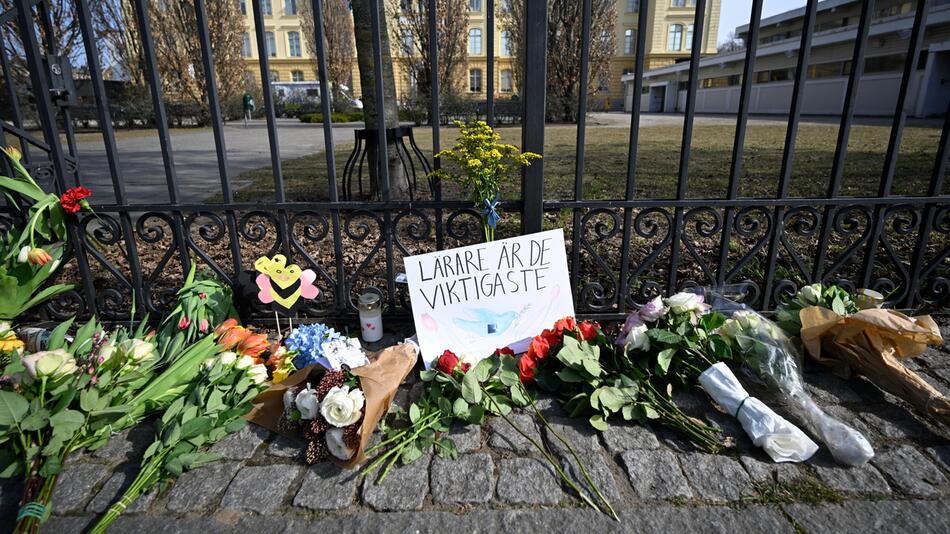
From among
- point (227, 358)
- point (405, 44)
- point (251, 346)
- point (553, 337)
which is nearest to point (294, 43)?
point (405, 44)

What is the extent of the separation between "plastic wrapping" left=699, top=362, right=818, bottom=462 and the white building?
14542 mm

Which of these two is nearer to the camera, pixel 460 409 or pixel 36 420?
pixel 36 420

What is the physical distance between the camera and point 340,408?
192 centimetres

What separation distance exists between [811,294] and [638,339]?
1148 mm

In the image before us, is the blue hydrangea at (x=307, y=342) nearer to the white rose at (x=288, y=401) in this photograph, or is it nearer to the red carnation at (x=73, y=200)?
the white rose at (x=288, y=401)

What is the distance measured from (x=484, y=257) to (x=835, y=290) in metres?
1.96

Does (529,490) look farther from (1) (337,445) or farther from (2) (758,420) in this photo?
(2) (758,420)

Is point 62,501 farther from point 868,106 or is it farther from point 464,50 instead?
point 868,106

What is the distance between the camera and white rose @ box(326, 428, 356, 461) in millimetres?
1912

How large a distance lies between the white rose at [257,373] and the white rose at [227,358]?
0.09 m

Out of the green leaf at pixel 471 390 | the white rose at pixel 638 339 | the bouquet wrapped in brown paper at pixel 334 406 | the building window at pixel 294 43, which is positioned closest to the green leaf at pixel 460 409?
the green leaf at pixel 471 390

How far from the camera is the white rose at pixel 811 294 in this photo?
2729 millimetres

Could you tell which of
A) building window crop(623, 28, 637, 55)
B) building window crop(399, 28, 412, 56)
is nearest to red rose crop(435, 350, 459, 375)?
building window crop(399, 28, 412, 56)

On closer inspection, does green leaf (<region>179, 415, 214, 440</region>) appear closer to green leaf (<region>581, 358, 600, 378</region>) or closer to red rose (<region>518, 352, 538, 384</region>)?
red rose (<region>518, 352, 538, 384</region>)
